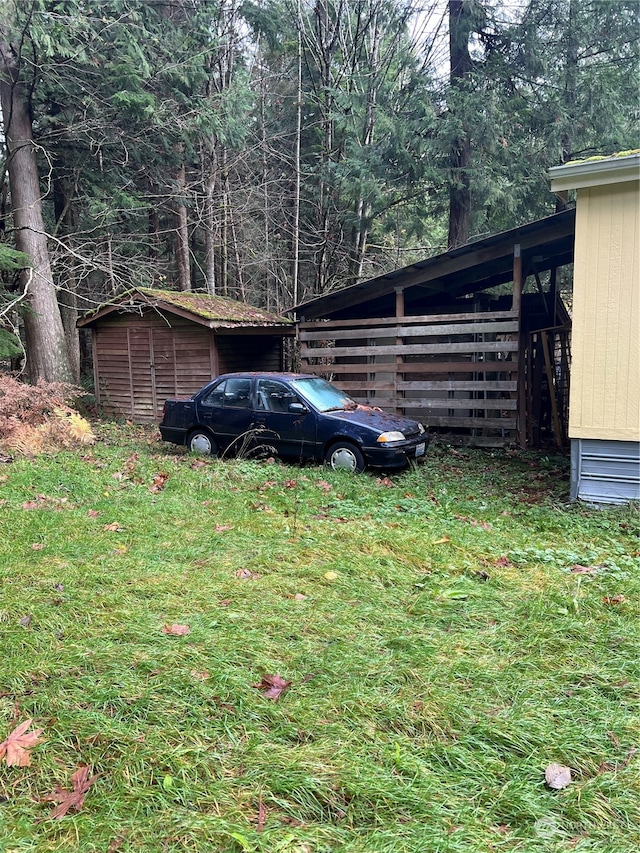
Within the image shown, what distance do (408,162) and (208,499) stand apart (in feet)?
34.7

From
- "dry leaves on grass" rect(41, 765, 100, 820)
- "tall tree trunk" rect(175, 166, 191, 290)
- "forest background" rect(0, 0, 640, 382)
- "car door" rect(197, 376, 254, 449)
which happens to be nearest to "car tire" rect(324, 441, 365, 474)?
"car door" rect(197, 376, 254, 449)

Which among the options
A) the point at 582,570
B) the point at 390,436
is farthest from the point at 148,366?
the point at 582,570

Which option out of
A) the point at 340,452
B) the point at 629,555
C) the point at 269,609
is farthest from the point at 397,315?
the point at 269,609

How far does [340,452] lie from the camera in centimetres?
809

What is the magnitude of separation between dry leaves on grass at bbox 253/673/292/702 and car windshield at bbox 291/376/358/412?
5703mm

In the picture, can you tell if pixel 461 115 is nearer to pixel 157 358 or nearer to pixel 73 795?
pixel 157 358

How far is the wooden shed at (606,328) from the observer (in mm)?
5848

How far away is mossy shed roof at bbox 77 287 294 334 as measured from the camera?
1195 centimetres

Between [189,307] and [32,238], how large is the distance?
437 centimetres

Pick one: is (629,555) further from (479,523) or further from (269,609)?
(269,609)

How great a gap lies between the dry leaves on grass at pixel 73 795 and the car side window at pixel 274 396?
257 inches

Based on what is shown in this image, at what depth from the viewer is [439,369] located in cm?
1076

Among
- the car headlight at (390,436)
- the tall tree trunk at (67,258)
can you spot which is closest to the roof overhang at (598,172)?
the car headlight at (390,436)

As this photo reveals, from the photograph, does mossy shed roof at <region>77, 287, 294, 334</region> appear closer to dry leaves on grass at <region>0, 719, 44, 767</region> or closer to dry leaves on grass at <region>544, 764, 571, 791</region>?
dry leaves on grass at <region>0, 719, 44, 767</region>
